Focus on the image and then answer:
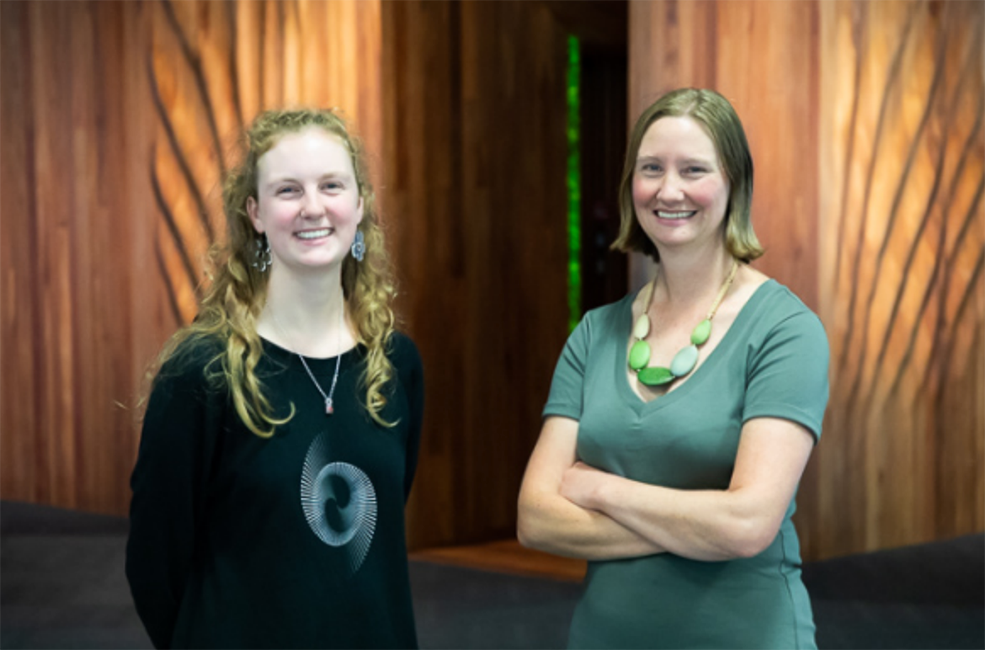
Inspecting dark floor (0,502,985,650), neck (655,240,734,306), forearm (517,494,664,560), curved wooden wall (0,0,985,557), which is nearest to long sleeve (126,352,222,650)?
forearm (517,494,664,560)

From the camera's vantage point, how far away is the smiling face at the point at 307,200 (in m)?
1.80

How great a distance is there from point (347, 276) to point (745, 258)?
67 centimetres

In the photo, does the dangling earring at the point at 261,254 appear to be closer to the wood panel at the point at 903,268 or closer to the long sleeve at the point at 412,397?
the long sleeve at the point at 412,397

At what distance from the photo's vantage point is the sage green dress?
5.90 feet

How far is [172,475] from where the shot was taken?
1.75 meters

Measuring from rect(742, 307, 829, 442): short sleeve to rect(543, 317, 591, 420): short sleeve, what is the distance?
329 millimetres

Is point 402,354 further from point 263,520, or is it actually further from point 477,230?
point 477,230

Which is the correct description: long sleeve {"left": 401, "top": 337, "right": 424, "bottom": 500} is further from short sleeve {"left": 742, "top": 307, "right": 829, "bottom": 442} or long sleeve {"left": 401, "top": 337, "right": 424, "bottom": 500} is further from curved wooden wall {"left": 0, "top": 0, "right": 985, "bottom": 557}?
curved wooden wall {"left": 0, "top": 0, "right": 985, "bottom": 557}

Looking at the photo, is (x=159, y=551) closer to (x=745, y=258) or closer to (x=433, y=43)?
(x=745, y=258)

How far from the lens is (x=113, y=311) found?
628 centimetres

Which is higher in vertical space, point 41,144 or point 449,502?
point 41,144

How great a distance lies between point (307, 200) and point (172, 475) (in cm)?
46

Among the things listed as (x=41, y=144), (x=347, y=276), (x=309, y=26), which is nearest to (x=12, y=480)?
(x=41, y=144)

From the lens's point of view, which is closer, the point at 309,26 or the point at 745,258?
the point at 745,258
